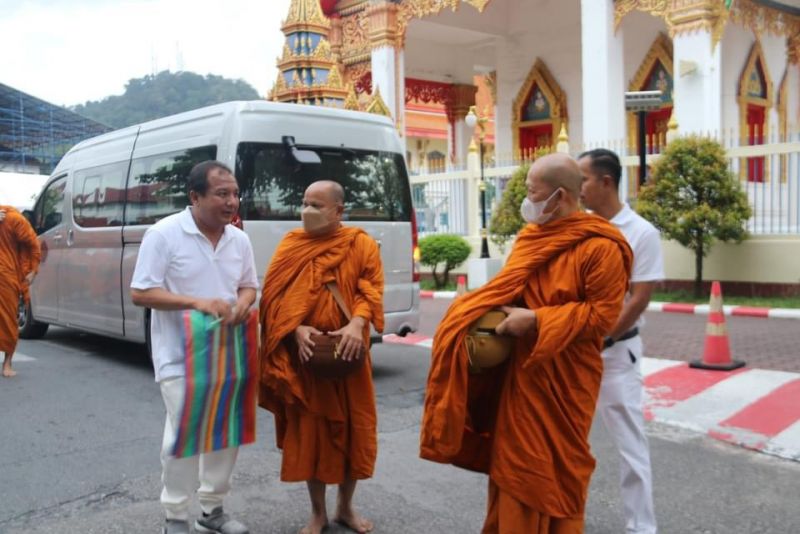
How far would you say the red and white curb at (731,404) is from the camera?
5246 mm

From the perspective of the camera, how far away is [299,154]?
21.5 ft

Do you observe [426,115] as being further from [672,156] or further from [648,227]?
[648,227]

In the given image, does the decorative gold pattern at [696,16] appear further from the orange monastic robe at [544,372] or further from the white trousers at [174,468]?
the white trousers at [174,468]

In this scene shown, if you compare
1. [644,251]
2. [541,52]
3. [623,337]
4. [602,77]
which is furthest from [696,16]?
[623,337]

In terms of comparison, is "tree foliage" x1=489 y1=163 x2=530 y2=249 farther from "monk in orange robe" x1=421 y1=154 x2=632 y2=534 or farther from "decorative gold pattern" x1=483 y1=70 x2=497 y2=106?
"monk in orange robe" x1=421 y1=154 x2=632 y2=534

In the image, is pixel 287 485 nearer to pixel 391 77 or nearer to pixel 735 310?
pixel 735 310

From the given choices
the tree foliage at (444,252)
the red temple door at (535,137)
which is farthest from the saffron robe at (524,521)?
the red temple door at (535,137)

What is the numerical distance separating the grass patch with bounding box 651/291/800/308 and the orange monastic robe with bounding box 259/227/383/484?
344 inches

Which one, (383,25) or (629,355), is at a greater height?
(383,25)

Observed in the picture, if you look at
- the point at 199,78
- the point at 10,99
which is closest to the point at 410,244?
the point at 10,99

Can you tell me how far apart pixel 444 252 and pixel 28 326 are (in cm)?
760

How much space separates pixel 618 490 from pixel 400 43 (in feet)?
57.3

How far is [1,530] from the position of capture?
3.75 meters

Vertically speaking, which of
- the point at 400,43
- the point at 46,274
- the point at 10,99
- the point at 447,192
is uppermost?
the point at 10,99
